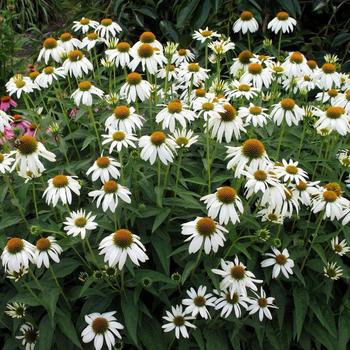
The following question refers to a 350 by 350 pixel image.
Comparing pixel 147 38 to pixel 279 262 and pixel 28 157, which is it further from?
pixel 279 262

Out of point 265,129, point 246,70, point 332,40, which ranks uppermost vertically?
point 246,70

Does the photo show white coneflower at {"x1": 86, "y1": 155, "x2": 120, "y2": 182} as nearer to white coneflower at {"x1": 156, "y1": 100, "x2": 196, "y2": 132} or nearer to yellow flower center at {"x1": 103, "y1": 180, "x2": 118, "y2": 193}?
yellow flower center at {"x1": 103, "y1": 180, "x2": 118, "y2": 193}

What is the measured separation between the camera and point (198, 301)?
5.90ft

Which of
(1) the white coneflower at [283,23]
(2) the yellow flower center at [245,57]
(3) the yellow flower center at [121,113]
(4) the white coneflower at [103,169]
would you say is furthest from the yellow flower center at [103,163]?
(1) the white coneflower at [283,23]

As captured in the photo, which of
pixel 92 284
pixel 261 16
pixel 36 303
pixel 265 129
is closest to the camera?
pixel 36 303

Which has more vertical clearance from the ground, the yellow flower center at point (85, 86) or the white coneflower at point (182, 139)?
the yellow flower center at point (85, 86)

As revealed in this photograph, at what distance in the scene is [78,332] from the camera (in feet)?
6.15

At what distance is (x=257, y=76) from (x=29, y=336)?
4.59 ft

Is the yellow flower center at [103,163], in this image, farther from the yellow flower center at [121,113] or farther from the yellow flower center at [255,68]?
the yellow flower center at [255,68]

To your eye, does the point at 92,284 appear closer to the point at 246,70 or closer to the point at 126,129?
the point at 126,129

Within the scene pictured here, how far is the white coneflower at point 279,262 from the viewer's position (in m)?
1.86

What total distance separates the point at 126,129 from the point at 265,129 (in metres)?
0.72

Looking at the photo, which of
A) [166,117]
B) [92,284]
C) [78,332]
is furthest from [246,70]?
[78,332]

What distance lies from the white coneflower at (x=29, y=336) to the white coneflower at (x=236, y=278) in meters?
0.69
